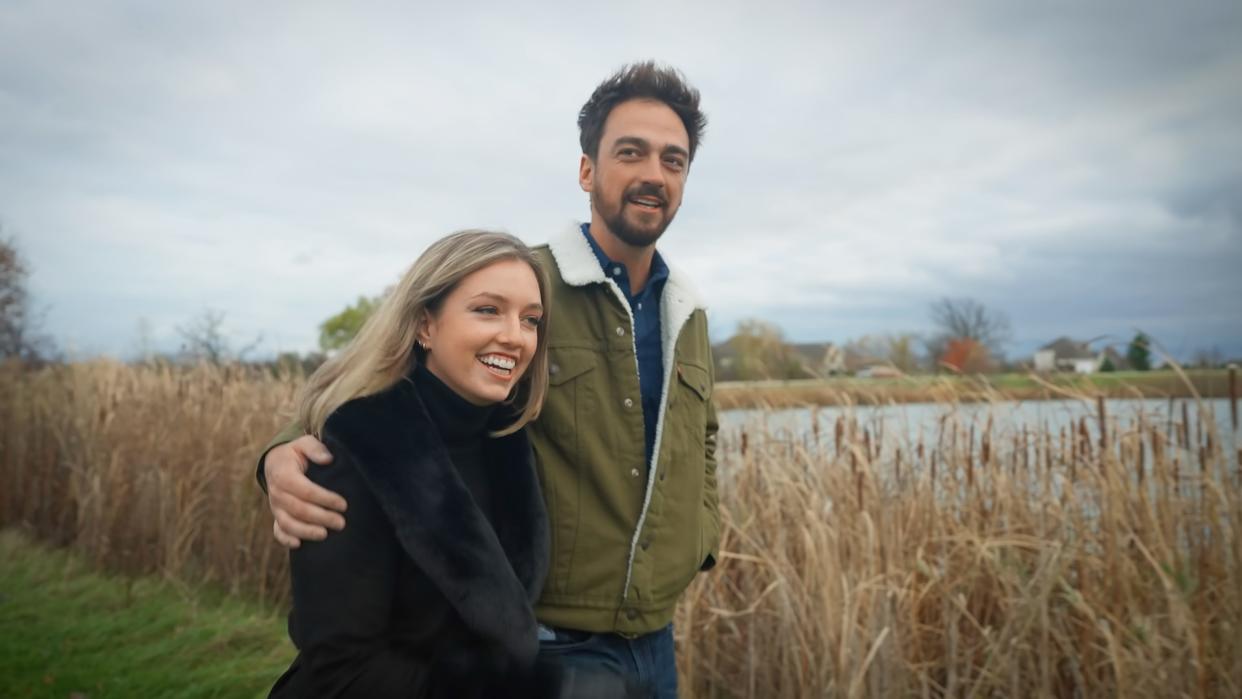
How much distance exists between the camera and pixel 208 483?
16.6 ft

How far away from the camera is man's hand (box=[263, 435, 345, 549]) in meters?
1.29

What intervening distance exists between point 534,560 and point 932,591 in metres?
2.29

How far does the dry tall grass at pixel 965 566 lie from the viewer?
2686 millimetres

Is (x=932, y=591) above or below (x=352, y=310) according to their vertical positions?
below

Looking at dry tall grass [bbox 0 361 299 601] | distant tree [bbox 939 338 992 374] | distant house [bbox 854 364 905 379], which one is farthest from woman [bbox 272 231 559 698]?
dry tall grass [bbox 0 361 299 601]

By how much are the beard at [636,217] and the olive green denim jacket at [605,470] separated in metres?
0.09

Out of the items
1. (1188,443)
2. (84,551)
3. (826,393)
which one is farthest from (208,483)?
(1188,443)

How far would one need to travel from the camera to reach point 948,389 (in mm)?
4031

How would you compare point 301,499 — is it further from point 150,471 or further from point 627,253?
point 150,471

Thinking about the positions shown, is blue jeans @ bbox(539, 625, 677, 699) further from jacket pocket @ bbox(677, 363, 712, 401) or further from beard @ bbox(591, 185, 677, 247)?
beard @ bbox(591, 185, 677, 247)

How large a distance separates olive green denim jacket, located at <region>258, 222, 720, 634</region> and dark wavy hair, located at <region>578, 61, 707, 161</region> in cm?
25

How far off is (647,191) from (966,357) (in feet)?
9.93

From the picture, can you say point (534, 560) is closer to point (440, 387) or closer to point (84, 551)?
point (440, 387)

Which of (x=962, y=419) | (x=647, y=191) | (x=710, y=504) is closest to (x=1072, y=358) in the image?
(x=962, y=419)
